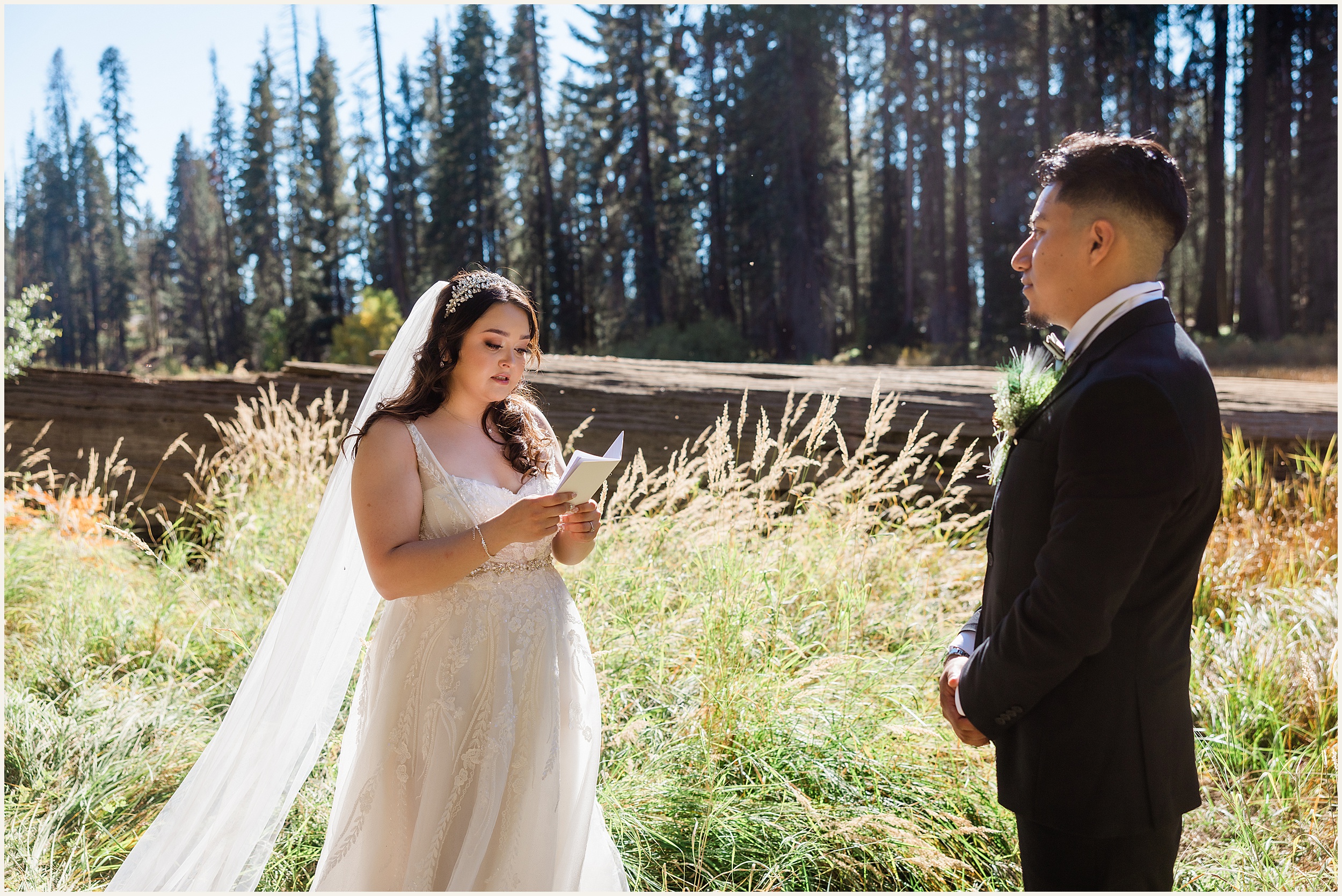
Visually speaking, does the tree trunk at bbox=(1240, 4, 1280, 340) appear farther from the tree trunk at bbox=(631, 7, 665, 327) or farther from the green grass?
the green grass

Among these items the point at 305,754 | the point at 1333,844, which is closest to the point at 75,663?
the point at 305,754

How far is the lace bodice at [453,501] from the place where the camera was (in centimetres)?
207

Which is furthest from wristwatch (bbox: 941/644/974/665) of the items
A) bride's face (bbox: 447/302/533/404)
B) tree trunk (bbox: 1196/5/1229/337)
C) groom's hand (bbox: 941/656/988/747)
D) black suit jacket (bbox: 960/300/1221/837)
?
tree trunk (bbox: 1196/5/1229/337)

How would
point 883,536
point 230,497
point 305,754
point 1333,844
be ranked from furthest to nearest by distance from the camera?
1. point 230,497
2. point 883,536
3. point 1333,844
4. point 305,754

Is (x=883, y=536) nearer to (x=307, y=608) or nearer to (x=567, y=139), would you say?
(x=307, y=608)

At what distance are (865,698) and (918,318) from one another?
26.5 metres

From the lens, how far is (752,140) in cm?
2222

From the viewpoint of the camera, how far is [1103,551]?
1353 mm

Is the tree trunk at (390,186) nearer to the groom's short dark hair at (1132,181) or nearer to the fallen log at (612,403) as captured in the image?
the fallen log at (612,403)

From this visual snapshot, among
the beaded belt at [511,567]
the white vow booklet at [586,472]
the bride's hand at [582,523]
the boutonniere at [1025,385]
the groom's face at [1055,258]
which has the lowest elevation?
the beaded belt at [511,567]

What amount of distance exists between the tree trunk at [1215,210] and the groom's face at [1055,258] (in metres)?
20.6

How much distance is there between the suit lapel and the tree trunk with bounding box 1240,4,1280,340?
827 inches

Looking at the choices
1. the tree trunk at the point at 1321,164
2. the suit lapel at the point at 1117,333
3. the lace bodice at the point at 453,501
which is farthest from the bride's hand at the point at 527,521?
the tree trunk at the point at 1321,164

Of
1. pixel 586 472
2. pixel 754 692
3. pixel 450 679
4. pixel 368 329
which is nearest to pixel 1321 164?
pixel 368 329
